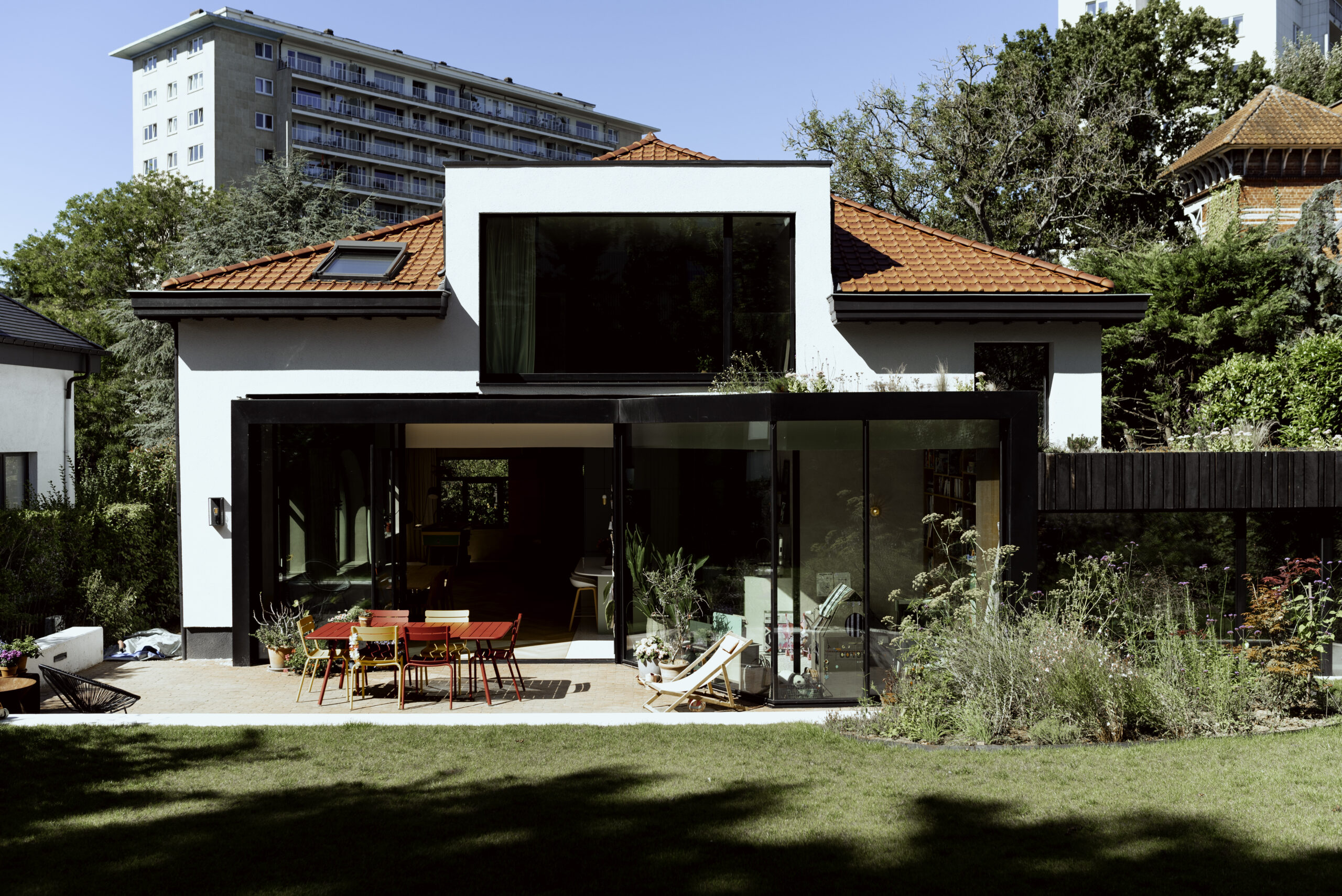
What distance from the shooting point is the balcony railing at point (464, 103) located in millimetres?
72250

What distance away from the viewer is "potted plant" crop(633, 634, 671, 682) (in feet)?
33.4

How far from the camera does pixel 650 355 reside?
12.1m

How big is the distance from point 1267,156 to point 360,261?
1505 inches

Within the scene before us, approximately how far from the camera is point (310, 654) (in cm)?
1022

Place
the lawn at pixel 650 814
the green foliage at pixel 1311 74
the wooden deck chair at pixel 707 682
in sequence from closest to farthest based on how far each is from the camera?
1. the lawn at pixel 650 814
2. the wooden deck chair at pixel 707 682
3. the green foliage at pixel 1311 74

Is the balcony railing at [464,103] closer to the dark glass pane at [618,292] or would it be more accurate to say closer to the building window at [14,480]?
the building window at [14,480]

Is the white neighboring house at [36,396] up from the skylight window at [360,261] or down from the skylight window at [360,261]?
down

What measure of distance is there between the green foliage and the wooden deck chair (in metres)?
46.0

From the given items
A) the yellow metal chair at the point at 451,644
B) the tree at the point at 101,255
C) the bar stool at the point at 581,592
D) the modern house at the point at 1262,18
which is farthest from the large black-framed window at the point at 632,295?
the modern house at the point at 1262,18

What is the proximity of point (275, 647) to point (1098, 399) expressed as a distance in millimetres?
10930

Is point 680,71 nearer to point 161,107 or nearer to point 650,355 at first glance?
point 650,355

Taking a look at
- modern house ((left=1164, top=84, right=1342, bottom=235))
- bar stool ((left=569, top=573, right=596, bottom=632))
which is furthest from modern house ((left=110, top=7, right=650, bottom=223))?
bar stool ((left=569, top=573, right=596, bottom=632))

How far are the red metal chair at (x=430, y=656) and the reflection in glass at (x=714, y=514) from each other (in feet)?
8.52

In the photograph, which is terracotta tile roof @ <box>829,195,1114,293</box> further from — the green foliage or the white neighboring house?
the green foliage
